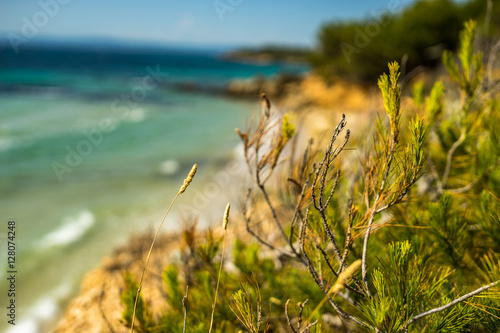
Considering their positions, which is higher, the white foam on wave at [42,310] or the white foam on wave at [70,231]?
the white foam on wave at [70,231]

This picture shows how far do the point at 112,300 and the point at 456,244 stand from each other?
13.5 feet

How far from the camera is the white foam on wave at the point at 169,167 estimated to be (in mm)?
9995

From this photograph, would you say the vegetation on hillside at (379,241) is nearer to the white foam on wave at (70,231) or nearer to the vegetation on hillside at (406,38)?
the white foam on wave at (70,231)

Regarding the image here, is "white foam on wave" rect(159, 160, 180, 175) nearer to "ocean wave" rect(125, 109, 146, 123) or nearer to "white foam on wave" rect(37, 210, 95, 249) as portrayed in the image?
"white foam on wave" rect(37, 210, 95, 249)

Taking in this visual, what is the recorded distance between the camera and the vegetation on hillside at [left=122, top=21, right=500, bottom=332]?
1.01m

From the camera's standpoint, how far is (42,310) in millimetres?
4496

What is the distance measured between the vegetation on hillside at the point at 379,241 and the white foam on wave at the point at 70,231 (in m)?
5.13

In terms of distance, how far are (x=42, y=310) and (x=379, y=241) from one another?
476 cm

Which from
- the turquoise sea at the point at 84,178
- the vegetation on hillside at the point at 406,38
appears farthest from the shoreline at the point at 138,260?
the vegetation on hillside at the point at 406,38

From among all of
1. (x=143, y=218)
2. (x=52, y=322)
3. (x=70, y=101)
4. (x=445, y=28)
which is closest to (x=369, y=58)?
(x=445, y=28)

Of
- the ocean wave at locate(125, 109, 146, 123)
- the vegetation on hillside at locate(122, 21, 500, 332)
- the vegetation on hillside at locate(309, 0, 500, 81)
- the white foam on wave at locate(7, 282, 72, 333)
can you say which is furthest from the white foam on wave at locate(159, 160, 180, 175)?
the vegetation on hillside at locate(309, 0, 500, 81)

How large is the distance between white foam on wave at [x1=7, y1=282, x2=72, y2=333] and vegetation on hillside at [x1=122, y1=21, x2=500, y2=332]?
3.38 meters

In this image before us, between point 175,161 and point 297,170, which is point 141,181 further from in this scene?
point 297,170

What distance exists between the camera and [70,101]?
21.7 metres
